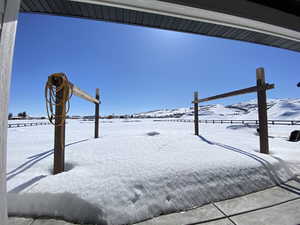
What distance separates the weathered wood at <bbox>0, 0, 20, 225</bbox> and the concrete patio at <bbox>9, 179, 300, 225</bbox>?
0.54 metres

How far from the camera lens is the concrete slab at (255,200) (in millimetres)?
1451

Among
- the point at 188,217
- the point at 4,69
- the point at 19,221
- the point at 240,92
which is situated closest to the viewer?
the point at 4,69

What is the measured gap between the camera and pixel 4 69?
999 mm

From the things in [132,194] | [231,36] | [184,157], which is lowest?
[132,194]

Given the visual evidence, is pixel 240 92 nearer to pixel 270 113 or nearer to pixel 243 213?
pixel 243 213

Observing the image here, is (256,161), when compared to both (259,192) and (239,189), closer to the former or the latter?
(259,192)

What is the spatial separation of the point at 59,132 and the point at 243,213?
2.49 metres

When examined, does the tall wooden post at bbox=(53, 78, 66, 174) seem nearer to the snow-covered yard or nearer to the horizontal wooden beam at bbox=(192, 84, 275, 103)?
the snow-covered yard

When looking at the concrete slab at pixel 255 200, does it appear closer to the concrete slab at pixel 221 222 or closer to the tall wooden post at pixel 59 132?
the concrete slab at pixel 221 222

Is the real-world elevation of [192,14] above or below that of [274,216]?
above

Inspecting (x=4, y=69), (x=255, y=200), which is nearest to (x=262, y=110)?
(x=255, y=200)

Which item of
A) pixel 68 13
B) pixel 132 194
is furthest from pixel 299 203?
pixel 68 13

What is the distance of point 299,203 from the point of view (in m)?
1.50

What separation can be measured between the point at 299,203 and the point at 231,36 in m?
2.76
